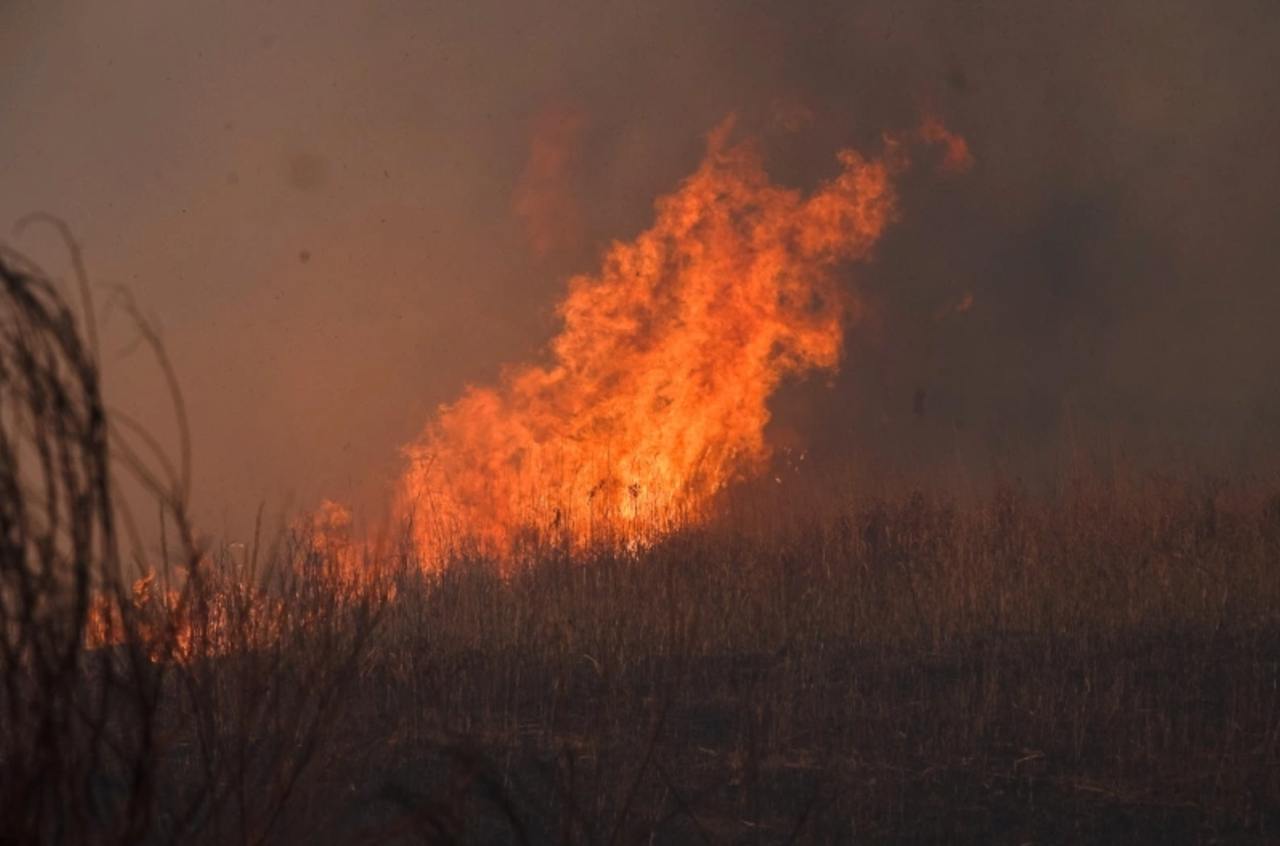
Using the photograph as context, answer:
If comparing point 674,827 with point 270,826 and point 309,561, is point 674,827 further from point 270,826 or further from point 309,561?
point 270,826

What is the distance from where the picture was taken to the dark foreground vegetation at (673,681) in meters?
3.04

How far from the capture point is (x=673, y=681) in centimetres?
654

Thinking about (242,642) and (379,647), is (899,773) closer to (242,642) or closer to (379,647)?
(379,647)

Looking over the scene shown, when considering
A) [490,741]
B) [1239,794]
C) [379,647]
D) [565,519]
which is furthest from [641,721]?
[565,519]

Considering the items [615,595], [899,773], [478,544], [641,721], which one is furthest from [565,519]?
[899,773]

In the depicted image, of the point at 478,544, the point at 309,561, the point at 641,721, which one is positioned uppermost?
the point at 478,544

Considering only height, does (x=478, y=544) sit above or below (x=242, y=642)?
above

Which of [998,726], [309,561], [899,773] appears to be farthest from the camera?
[998,726]

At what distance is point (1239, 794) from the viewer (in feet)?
26.9

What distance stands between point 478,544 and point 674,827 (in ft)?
25.5

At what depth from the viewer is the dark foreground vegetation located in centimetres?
304

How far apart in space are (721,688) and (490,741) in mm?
2196

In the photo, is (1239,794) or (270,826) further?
(1239,794)

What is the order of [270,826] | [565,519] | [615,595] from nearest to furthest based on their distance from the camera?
[270,826] < [615,595] < [565,519]
